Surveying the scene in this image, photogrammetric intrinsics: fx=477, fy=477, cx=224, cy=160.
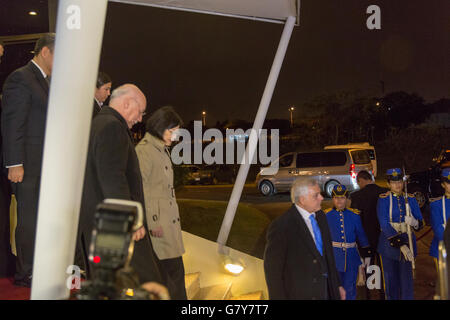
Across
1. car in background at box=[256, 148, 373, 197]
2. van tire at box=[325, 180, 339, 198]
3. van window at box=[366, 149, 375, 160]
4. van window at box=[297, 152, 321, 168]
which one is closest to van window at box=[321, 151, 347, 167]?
car in background at box=[256, 148, 373, 197]

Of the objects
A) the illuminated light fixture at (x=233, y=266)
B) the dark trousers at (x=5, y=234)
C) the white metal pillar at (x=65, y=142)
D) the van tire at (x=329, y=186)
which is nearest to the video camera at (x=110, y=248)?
the white metal pillar at (x=65, y=142)

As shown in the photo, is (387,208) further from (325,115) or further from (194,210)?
(325,115)

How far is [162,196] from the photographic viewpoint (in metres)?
3.47

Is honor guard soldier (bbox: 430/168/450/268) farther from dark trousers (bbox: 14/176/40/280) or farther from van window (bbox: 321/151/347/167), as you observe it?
van window (bbox: 321/151/347/167)

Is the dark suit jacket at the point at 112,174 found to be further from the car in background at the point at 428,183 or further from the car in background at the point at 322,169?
the car in background at the point at 322,169

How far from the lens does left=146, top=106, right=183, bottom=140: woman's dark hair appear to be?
11.4ft

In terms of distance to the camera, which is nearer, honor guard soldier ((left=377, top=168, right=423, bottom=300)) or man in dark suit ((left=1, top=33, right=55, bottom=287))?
man in dark suit ((left=1, top=33, right=55, bottom=287))

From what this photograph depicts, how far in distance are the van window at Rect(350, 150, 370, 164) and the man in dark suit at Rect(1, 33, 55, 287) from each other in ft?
50.0

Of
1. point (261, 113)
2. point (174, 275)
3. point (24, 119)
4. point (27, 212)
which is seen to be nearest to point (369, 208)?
point (261, 113)

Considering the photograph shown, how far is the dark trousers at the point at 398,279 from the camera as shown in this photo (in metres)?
5.07

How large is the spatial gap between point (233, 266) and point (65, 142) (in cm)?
288

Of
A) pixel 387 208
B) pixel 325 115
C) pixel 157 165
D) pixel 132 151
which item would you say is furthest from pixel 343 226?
pixel 325 115

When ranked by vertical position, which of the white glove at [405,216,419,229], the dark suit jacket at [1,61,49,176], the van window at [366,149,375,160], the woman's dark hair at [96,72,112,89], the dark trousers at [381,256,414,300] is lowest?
the dark trousers at [381,256,414,300]
